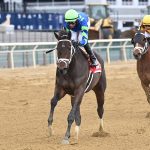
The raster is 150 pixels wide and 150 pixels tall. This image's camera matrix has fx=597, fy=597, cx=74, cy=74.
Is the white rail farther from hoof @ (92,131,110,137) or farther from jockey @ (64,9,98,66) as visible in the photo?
jockey @ (64,9,98,66)

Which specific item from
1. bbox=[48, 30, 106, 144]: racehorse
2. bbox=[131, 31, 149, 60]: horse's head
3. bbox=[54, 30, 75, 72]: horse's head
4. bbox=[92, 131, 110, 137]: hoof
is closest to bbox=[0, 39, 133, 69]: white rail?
bbox=[131, 31, 149, 60]: horse's head

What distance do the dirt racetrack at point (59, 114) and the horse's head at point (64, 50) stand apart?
1.10m

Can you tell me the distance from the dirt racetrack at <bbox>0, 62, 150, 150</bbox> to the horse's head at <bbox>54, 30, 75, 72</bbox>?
110 cm

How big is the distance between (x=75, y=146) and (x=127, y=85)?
9655 mm

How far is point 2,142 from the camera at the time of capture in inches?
336

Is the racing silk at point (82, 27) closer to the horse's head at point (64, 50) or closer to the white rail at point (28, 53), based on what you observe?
the horse's head at point (64, 50)

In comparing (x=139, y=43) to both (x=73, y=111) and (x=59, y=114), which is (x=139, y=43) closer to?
(x=73, y=111)

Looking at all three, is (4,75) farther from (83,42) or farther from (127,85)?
(83,42)

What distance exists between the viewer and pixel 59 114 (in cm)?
1225

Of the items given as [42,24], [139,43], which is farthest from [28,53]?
[42,24]

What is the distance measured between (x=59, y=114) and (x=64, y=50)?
13.6ft

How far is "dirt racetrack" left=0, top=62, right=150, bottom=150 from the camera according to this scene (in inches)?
332

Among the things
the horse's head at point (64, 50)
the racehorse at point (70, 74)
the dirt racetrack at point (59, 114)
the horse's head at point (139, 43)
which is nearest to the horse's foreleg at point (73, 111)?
the racehorse at point (70, 74)

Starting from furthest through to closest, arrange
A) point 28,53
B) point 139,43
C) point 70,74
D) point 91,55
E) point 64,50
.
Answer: point 28,53 → point 139,43 → point 91,55 → point 70,74 → point 64,50
